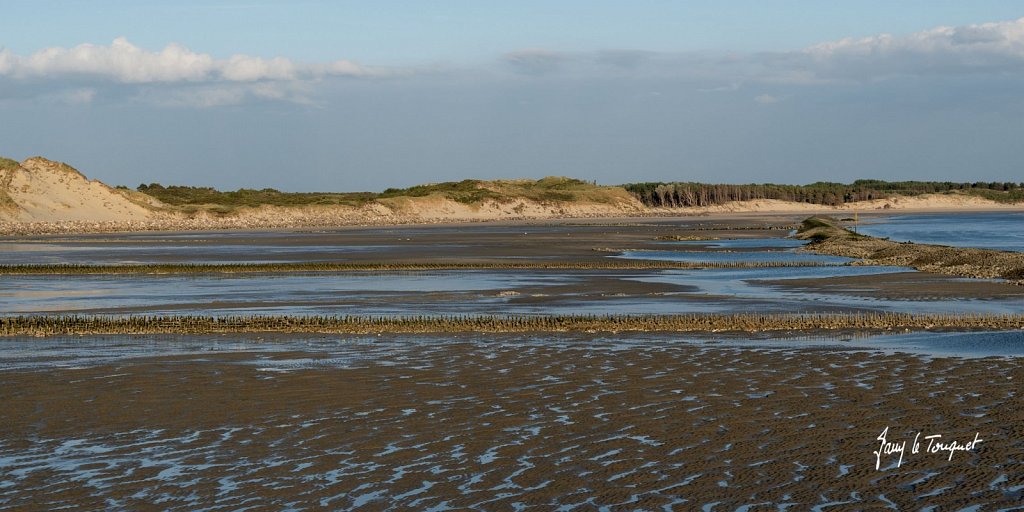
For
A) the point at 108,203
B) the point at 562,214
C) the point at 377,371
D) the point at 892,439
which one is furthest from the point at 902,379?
the point at 562,214

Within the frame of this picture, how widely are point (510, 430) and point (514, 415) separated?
1065 millimetres

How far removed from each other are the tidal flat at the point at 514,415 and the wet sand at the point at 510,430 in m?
0.05

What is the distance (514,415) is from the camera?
15758 millimetres

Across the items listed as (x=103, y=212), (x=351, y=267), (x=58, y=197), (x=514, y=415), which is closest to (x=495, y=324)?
(x=514, y=415)

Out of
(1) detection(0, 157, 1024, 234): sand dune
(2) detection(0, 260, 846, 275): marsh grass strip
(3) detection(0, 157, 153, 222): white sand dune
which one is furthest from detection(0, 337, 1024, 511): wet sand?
(3) detection(0, 157, 153, 222): white sand dune

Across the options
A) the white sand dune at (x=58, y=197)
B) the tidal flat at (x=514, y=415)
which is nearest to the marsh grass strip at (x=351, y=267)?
the tidal flat at (x=514, y=415)

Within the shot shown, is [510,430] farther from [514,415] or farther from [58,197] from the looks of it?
[58,197]

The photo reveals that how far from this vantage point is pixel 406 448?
13.6 metres

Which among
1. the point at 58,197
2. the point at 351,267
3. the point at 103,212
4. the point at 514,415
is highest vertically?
the point at 58,197

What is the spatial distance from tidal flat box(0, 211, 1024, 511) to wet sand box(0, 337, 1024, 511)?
50 mm

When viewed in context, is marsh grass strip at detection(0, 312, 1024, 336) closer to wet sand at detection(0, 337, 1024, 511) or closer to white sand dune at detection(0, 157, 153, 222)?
wet sand at detection(0, 337, 1024, 511)

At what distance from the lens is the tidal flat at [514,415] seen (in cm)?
1160

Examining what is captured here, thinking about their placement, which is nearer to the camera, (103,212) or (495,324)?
(495,324)

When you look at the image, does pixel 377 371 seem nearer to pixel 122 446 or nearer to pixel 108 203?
pixel 122 446
